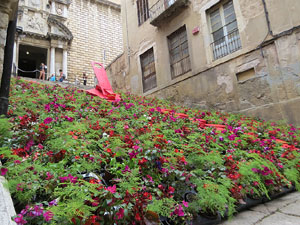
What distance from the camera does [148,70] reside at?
11977 millimetres

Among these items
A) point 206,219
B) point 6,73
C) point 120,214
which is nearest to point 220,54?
point 6,73

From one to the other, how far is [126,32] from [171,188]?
1352 centimetres

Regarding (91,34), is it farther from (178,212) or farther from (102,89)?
(178,212)

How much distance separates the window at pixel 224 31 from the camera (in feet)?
26.5

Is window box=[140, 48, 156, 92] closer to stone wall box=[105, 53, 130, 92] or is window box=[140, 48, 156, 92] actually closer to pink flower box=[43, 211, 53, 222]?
stone wall box=[105, 53, 130, 92]

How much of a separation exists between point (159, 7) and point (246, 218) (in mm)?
11461

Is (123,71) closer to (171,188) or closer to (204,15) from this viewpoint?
(204,15)

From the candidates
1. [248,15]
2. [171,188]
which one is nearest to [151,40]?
[248,15]

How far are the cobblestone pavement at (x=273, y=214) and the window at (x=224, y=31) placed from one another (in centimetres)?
685

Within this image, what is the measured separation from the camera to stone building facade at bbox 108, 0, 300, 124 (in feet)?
→ 21.3

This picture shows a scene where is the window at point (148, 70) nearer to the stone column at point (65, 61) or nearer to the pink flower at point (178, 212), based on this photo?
the stone column at point (65, 61)

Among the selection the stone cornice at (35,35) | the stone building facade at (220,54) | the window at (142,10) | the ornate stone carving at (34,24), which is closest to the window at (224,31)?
the stone building facade at (220,54)

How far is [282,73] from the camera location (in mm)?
6508

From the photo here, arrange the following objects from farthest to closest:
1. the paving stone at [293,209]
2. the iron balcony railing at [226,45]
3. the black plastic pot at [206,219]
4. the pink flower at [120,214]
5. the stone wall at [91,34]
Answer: the stone wall at [91,34], the iron balcony railing at [226,45], the paving stone at [293,209], the black plastic pot at [206,219], the pink flower at [120,214]
